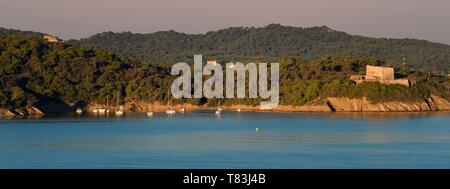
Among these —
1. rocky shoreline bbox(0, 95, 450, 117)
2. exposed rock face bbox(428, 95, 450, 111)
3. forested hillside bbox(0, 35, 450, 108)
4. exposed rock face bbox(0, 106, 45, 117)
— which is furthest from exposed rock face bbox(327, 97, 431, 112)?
exposed rock face bbox(0, 106, 45, 117)

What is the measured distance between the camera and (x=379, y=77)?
12912 cm

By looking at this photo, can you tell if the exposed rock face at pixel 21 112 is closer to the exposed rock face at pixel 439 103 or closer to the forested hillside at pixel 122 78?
the forested hillside at pixel 122 78

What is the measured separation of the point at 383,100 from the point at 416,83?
29.7 feet

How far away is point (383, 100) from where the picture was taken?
125 meters

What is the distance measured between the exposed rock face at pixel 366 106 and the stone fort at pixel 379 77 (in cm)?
265

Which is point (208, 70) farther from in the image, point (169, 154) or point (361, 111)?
point (169, 154)

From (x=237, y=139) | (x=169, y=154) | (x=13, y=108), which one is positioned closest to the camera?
(x=169, y=154)

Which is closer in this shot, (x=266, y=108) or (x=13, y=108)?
(x=13, y=108)

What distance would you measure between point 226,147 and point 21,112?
61196 mm

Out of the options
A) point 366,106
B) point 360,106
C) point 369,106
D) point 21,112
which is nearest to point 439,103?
point 369,106

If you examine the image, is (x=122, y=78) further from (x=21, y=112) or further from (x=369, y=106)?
(x=369, y=106)

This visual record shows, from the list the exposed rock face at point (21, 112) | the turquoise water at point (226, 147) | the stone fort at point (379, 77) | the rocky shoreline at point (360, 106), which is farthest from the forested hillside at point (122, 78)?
the turquoise water at point (226, 147)
